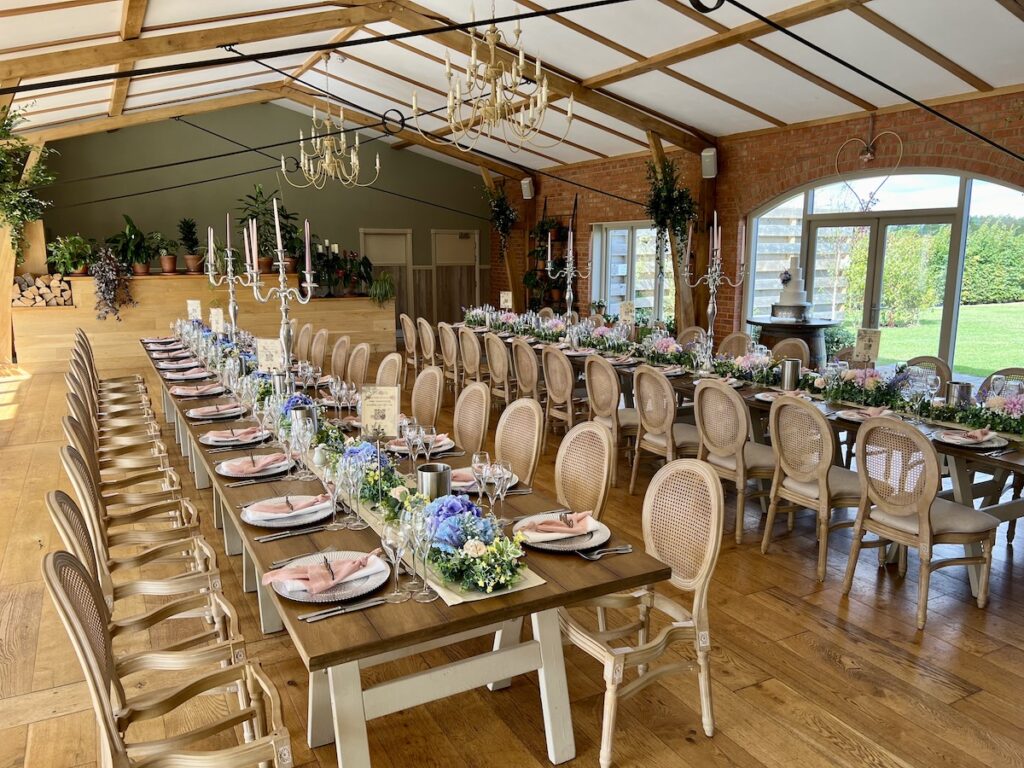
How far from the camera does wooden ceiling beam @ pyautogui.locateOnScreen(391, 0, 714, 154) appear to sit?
790cm

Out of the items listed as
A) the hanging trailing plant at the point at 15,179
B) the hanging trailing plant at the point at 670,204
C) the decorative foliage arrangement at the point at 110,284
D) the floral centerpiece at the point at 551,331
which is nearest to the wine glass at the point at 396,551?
the floral centerpiece at the point at 551,331

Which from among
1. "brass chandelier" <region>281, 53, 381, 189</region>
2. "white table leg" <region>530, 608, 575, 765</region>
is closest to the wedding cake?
"brass chandelier" <region>281, 53, 381, 189</region>

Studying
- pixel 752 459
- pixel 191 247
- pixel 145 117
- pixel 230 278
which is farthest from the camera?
pixel 191 247

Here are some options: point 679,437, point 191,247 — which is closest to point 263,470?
point 679,437

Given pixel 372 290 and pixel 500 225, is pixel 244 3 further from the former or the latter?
pixel 500 225

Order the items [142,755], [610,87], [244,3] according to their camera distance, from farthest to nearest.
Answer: [610,87] < [244,3] < [142,755]

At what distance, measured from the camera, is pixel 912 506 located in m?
3.46

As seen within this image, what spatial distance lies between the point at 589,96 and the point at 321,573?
7692mm

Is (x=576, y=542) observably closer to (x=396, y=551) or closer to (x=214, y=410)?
(x=396, y=551)

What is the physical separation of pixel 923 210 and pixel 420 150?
9.33 m

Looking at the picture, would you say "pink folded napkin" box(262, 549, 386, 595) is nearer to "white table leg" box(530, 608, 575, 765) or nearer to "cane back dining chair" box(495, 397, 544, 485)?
"white table leg" box(530, 608, 575, 765)

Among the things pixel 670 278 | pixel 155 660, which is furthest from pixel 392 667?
pixel 670 278

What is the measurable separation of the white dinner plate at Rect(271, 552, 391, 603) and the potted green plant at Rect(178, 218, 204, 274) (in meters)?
10.2

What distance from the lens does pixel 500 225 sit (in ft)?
44.3
